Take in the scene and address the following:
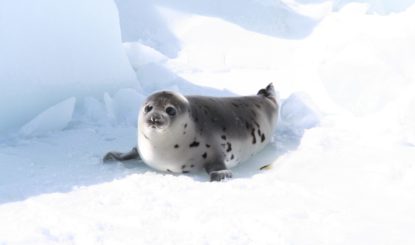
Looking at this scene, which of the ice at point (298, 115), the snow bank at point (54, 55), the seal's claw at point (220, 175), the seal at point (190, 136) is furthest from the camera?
the ice at point (298, 115)

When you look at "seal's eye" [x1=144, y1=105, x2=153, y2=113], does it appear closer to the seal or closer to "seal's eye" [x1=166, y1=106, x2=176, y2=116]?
the seal

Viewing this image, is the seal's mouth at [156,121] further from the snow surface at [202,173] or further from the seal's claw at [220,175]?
the seal's claw at [220,175]

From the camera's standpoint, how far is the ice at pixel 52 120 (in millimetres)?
4074

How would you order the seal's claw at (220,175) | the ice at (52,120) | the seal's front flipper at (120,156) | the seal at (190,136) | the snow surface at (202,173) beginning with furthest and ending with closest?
the ice at (52,120) < the seal's front flipper at (120,156) < the seal at (190,136) < the seal's claw at (220,175) < the snow surface at (202,173)

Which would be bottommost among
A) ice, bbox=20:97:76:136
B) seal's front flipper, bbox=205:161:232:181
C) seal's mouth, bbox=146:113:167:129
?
ice, bbox=20:97:76:136

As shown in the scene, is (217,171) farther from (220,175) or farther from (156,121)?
(156,121)

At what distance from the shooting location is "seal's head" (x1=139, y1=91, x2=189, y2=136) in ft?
10.7

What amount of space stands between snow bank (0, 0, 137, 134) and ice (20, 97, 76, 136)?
0.52ft

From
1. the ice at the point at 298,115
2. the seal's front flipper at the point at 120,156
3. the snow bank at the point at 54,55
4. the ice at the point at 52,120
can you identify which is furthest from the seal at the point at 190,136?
the snow bank at the point at 54,55

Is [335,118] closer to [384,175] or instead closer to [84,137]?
[384,175]

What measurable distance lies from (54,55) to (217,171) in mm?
1952

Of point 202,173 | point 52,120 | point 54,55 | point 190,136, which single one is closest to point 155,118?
point 190,136

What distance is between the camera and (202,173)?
134 inches

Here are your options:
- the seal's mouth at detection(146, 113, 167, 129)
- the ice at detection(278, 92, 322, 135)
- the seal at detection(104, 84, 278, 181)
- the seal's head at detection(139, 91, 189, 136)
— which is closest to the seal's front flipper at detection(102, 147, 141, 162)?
the seal at detection(104, 84, 278, 181)
